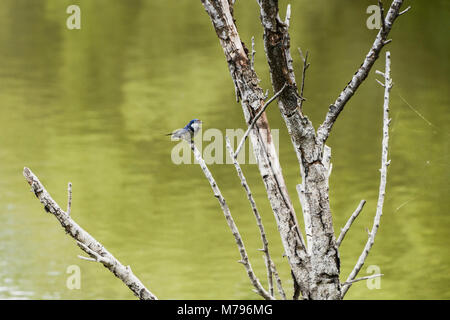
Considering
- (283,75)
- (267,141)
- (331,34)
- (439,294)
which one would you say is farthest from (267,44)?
(331,34)

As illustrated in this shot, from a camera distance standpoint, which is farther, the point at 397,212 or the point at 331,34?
the point at 331,34

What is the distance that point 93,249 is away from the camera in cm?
145

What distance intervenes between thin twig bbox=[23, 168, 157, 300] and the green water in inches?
120

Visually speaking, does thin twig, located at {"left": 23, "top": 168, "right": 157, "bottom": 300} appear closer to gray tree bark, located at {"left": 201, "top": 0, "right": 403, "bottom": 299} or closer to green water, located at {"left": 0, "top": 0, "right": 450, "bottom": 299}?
gray tree bark, located at {"left": 201, "top": 0, "right": 403, "bottom": 299}

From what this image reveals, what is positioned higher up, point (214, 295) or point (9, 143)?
point (9, 143)

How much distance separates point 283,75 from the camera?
124 cm

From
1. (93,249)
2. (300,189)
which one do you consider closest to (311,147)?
(300,189)

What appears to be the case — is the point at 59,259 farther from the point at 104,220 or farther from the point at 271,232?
the point at 271,232

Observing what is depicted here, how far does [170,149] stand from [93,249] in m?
5.16

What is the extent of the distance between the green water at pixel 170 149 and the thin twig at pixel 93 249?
3.05 m

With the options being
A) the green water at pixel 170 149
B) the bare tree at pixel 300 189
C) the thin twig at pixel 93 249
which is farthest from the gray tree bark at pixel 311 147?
the green water at pixel 170 149

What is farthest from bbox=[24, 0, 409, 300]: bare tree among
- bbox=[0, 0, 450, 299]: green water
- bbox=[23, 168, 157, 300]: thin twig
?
bbox=[0, 0, 450, 299]: green water

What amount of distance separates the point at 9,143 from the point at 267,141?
215 inches

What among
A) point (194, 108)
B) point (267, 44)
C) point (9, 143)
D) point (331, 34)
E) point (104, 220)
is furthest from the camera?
point (331, 34)
